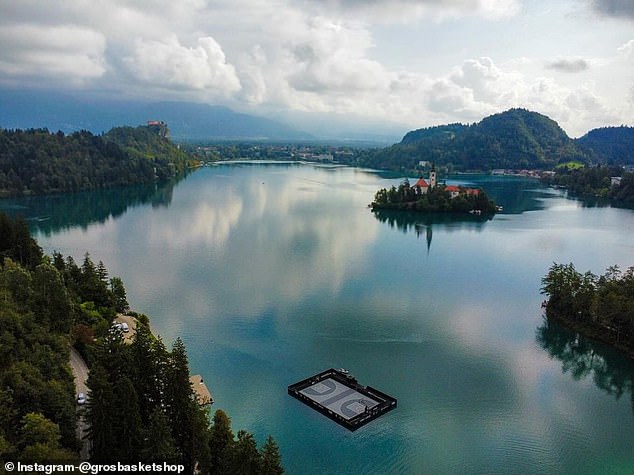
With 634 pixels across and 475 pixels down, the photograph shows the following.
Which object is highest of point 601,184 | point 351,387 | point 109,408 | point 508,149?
point 508,149

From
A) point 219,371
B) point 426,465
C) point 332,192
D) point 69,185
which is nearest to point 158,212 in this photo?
point 69,185

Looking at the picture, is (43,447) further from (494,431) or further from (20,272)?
(494,431)

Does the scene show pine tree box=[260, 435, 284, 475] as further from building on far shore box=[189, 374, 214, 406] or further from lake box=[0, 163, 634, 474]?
building on far shore box=[189, 374, 214, 406]

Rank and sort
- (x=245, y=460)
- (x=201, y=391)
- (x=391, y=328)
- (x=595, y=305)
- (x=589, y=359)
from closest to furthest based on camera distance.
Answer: (x=245, y=460), (x=201, y=391), (x=589, y=359), (x=595, y=305), (x=391, y=328)

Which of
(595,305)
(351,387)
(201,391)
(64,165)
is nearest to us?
(201,391)

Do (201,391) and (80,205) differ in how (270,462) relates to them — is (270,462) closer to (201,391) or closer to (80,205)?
(201,391)

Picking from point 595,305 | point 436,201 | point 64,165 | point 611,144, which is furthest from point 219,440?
point 611,144
